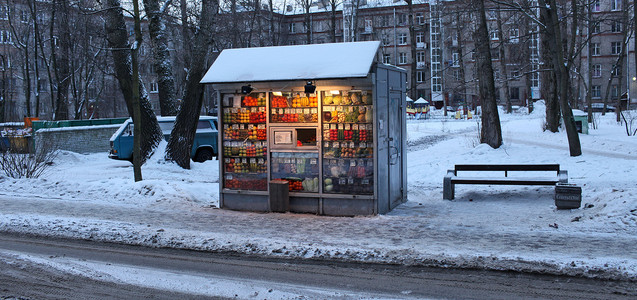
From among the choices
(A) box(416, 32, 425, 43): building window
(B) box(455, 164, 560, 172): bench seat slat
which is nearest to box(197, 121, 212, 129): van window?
(B) box(455, 164, 560, 172): bench seat slat

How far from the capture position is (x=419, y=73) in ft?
267

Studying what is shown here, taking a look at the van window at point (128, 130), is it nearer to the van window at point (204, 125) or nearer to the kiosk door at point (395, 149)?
the van window at point (204, 125)

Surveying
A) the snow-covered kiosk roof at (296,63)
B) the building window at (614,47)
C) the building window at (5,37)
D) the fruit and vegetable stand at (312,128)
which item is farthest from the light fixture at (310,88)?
the building window at (614,47)

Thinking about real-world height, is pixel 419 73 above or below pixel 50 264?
above

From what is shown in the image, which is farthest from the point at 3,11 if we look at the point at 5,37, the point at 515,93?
the point at 515,93

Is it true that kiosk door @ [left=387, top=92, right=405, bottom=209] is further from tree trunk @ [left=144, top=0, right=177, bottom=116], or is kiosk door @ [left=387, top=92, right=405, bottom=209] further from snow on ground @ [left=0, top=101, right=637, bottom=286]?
tree trunk @ [left=144, top=0, right=177, bottom=116]

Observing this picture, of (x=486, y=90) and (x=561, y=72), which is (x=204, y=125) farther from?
(x=561, y=72)

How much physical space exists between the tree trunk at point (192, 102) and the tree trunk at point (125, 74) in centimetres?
101

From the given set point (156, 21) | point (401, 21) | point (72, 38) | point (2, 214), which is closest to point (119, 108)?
point (72, 38)

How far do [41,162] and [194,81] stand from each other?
5.54 meters

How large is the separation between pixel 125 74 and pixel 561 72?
47.3ft

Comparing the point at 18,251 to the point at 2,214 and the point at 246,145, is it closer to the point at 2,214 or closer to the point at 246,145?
the point at 2,214

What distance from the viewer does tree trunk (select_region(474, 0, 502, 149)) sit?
787 inches

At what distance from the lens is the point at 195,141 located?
72.7 feet
